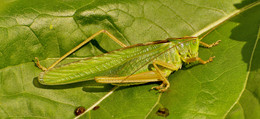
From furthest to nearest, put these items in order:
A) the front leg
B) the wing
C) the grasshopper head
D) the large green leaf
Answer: the grasshopper head, the front leg, the wing, the large green leaf

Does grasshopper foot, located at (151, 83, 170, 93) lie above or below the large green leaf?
below

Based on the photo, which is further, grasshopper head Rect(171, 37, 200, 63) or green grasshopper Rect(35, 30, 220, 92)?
grasshopper head Rect(171, 37, 200, 63)

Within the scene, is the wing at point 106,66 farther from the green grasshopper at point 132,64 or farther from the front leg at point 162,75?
the front leg at point 162,75

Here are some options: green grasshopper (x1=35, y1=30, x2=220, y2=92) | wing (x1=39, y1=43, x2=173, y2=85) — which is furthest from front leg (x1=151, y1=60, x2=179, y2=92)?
wing (x1=39, y1=43, x2=173, y2=85)

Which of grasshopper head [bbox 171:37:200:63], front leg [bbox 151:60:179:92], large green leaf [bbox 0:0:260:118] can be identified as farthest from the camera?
grasshopper head [bbox 171:37:200:63]

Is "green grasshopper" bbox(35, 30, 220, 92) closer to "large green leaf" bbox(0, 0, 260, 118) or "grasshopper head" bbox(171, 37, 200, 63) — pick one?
"grasshopper head" bbox(171, 37, 200, 63)

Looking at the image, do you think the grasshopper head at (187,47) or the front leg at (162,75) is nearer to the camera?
the front leg at (162,75)

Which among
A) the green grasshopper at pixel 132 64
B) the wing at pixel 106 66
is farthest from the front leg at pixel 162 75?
the wing at pixel 106 66

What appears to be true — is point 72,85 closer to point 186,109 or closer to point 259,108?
point 186,109
